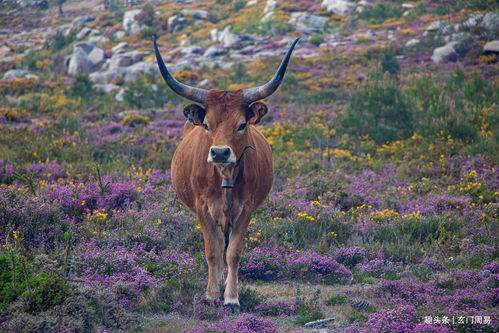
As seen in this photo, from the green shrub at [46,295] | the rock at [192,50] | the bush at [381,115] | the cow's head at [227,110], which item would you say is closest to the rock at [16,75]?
the rock at [192,50]

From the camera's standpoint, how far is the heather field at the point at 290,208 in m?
5.83

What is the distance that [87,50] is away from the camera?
40.2 m

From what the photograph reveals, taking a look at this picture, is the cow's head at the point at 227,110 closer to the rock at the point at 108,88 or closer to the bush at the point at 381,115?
the bush at the point at 381,115

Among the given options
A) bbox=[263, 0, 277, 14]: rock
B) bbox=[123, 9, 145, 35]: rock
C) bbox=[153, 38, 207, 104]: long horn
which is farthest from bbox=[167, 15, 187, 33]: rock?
bbox=[153, 38, 207, 104]: long horn

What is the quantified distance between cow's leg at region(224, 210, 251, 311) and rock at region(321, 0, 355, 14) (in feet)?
144

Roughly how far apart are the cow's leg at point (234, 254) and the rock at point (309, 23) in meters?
37.1

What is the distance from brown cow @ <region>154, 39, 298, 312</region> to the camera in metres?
6.31

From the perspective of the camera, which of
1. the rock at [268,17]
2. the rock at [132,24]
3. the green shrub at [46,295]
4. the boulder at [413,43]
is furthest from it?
the rock at [132,24]

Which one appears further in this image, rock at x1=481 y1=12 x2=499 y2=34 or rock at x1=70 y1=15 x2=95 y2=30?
rock at x1=70 y1=15 x2=95 y2=30

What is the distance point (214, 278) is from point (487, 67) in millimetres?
20218

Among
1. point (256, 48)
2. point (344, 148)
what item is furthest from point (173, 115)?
point (256, 48)

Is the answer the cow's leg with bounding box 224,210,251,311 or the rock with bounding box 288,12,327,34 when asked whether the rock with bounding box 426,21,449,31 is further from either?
the cow's leg with bounding box 224,210,251,311

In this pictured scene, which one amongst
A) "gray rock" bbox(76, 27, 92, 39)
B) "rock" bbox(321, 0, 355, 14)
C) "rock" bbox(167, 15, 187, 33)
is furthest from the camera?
"gray rock" bbox(76, 27, 92, 39)

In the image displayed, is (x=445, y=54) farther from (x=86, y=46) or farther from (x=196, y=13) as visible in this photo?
(x=196, y=13)
